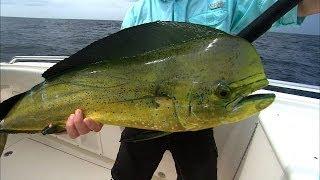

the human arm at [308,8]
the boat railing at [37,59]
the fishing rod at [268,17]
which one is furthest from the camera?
the boat railing at [37,59]

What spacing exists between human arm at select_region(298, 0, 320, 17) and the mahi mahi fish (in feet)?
2.66

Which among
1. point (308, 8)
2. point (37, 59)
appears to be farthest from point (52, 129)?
point (37, 59)

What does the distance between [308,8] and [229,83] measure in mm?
935

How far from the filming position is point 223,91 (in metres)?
0.98

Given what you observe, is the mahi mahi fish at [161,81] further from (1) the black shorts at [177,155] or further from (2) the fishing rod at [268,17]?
(1) the black shorts at [177,155]

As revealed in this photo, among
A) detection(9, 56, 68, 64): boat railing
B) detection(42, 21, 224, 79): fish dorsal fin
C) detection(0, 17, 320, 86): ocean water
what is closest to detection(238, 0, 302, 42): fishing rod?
detection(42, 21, 224, 79): fish dorsal fin

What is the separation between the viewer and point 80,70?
1248mm

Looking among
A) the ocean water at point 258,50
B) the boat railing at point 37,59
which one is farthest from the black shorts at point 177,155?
the ocean water at point 258,50

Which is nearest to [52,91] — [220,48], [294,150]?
[220,48]

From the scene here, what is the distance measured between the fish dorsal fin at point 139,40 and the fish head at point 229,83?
0.25 ft

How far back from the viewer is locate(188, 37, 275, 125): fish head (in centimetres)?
97

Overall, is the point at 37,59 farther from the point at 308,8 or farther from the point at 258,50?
the point at 258,50

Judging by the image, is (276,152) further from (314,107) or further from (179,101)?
(314,107)

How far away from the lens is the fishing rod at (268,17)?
123 cm
